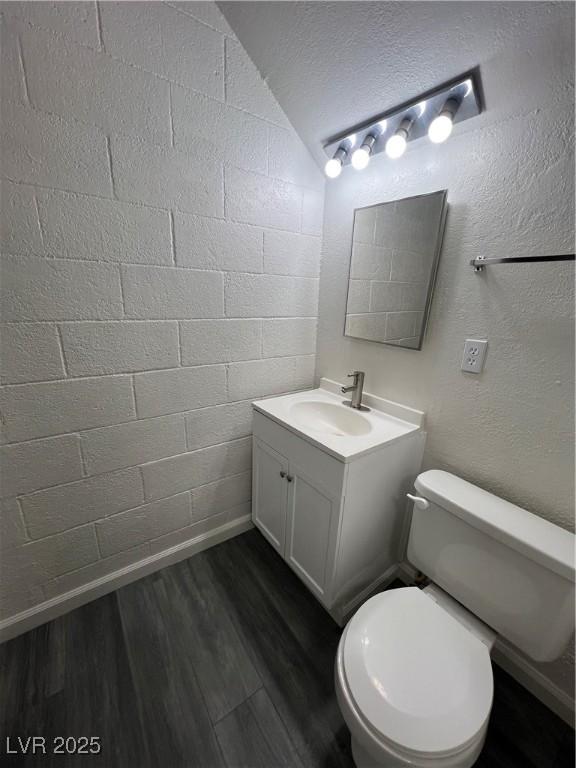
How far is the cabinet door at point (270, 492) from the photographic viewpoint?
1474 mm

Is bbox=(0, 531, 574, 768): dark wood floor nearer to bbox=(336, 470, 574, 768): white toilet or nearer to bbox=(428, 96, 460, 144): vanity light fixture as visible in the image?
bbox=(336, 470, 574, 768): white toilet

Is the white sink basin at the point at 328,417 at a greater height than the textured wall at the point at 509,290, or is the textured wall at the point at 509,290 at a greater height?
the textured wall at the point at 509,290

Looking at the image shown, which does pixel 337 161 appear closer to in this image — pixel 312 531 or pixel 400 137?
pixel 400 137

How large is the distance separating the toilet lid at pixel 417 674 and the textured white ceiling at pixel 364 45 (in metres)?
1.67

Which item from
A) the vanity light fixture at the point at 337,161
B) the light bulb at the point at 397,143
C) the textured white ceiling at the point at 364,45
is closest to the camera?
the textured white ceiling at the point at 364,45

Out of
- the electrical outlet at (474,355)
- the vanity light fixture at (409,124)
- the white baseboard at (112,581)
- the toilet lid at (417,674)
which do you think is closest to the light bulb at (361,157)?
the vanity light fixture at (409,124)

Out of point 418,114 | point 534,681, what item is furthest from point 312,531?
point 418,114

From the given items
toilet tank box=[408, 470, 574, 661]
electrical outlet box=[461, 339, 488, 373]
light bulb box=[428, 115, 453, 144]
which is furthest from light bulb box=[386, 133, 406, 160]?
toilet tank box=[408, 470, 574, 661]

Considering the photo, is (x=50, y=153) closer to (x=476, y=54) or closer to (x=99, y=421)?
(x=99, y=421)

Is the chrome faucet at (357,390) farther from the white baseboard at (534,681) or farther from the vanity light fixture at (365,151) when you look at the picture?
the white baseboard at (534,681)

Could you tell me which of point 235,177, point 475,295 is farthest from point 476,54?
point 235,177

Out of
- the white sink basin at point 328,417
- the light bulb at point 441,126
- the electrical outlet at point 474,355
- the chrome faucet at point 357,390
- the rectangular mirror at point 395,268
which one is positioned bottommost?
the white sink basin at point 328,417

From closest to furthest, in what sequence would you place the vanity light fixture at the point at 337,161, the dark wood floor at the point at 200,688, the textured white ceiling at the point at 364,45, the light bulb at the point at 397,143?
the textured white ceiling at the point at 364,45, the dark wood floor at the point at 200,688, the light bulb at the point at 397,143, the vanity light fixture at the point at 337,161

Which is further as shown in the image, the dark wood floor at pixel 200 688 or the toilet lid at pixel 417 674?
the dark wood floor at pixel 200 688
